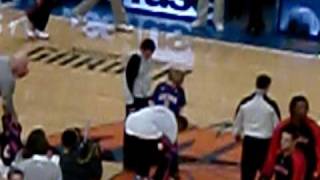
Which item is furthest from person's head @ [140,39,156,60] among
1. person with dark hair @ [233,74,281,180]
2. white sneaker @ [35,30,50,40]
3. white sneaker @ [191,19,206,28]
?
white sneaker @ [191,19,206,28]

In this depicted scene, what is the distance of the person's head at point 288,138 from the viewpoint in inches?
425

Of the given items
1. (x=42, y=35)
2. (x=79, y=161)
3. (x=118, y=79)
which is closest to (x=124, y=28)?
(x=42, y=35)

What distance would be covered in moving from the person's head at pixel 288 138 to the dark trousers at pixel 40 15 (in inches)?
335

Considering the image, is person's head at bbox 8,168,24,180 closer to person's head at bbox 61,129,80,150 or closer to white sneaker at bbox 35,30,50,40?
person's head at bbox 61,129,80,150

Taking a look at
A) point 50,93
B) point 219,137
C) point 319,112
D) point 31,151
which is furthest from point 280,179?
point 50,93

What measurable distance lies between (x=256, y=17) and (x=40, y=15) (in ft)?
11.8

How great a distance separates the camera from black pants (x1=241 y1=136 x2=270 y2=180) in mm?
11898

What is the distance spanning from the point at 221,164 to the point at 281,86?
3.46m

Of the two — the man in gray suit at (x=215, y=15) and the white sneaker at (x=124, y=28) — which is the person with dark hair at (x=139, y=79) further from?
the man in gray suit at (x=215, y=15)

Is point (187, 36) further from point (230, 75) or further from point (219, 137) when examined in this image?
point (219, 137)

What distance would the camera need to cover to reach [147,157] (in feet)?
40.0

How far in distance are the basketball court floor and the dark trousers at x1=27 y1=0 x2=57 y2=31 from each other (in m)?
0.30

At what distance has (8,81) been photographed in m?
11.2

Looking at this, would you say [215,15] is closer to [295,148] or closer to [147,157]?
[147,157]
